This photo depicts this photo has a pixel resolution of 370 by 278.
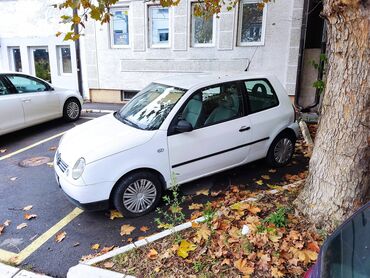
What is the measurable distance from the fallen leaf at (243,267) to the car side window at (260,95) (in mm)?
2437

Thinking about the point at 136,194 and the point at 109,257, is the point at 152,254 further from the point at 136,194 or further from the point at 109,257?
the point at 136,194

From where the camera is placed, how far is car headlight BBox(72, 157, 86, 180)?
3664 millimetres

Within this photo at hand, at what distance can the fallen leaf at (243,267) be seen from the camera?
8.95 ft

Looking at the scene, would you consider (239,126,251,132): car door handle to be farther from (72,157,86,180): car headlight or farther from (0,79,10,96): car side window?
(0,79,10,96): car side window

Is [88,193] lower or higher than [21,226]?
higher

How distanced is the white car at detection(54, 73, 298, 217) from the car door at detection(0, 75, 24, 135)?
320 centimetres

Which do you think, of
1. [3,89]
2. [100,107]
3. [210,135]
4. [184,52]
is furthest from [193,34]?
[210,135]

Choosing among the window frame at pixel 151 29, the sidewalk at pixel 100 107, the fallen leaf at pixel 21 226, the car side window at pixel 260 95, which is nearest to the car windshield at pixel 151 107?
the car side window at pixel 260 95

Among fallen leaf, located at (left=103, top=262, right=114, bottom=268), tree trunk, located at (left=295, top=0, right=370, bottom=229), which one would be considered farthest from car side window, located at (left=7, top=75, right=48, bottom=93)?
tree trunk, located at (left=295, top=0, right=370, bottom=229)

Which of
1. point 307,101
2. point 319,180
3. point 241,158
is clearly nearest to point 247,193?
point 241,158

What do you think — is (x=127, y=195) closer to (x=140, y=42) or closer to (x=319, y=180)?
(x=319, y=180)

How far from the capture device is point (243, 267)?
2.77 m

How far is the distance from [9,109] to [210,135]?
16.0 feet

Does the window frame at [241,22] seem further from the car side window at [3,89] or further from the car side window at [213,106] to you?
the car side window at [3,89]
